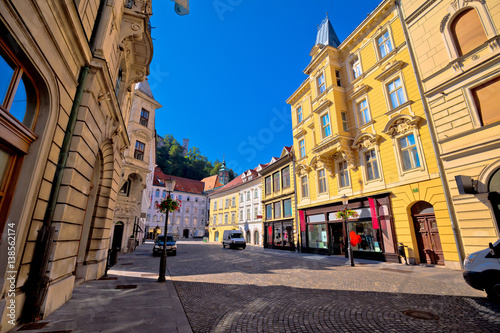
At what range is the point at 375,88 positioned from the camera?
17.0 metres

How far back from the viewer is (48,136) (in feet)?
15.8

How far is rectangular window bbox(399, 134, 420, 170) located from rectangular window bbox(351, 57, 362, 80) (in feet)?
24.1

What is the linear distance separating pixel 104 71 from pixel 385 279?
41.8ft

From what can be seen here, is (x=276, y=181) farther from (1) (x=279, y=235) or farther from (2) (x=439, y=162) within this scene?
(2) (x=439, y=162)

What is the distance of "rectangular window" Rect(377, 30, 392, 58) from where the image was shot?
648 inches

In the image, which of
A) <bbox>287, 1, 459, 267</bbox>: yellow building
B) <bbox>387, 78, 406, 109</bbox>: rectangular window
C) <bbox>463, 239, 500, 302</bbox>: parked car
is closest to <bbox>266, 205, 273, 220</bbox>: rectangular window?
<bbox>287, 1, 459, 267</bbox>: yellow building

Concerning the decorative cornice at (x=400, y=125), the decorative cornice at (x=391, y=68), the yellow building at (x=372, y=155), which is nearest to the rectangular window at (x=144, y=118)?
the yellow building at (x=372, y=155)

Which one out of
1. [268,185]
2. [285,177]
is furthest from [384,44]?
[268,185]

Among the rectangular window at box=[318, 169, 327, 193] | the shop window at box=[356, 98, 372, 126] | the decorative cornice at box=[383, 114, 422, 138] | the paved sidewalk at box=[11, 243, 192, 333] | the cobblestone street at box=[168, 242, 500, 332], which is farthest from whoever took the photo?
the rectangular window at box=[318, 169, 327, 193]

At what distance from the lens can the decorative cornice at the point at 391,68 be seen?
593 inches

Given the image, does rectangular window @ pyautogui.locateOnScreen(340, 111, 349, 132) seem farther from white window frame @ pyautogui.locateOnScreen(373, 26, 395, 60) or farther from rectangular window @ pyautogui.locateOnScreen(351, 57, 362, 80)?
white window frame @ pyautogui.locateOnScreen(373, 26, 395, 60)

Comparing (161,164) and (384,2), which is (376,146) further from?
(161,164)

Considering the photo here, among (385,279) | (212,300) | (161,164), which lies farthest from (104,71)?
(161,164)

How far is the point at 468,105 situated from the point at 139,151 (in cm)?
2230
